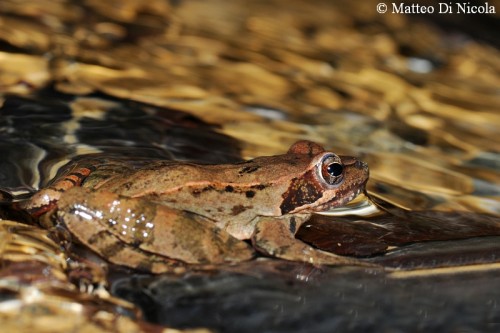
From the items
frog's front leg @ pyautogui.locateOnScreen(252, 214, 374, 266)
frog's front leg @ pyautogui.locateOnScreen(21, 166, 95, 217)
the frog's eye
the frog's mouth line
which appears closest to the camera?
frog's front leg @ pyautogui.locateOnScreen(21, 166, 95, 217)

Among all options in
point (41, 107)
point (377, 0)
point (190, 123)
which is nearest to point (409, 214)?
point (190, 123)

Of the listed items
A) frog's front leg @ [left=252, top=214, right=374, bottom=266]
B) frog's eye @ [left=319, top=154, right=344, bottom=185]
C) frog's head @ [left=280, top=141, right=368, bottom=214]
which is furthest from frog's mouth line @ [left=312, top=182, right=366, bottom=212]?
frog's front leg @ [left=252, top=214, right=374, bottom=266]

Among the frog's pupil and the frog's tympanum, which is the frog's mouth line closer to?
the frog's tympanum

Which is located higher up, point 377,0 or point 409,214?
point 377,0

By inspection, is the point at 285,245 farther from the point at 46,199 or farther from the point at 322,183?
the point at 46,199

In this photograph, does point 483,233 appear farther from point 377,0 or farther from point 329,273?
point 377,0

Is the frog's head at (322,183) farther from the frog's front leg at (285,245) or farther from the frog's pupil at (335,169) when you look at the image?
the frog's front leg at (285,245)

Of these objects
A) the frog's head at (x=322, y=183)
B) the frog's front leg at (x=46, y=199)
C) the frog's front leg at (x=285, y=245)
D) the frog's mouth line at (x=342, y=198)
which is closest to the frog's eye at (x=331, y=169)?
the frog's head at (x=322, y=183)
